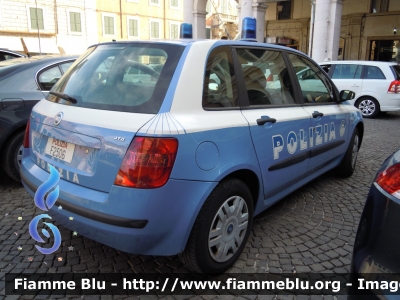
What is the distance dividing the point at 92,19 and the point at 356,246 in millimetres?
34570

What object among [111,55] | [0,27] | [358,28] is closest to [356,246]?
[111,55]

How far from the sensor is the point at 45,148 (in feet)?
8.39

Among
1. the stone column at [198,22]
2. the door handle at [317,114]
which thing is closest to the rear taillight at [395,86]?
the door handle at [317,114]

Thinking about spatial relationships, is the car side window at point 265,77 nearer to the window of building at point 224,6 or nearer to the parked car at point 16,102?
the parked car at point 16,102

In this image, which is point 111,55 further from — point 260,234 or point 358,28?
point 358,28

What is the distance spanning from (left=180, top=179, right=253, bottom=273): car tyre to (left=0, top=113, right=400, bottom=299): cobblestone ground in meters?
0.19

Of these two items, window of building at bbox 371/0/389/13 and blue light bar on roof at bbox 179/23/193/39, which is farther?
window of building at bbox 371/0/389/13

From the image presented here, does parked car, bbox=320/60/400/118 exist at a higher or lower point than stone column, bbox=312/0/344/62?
lower

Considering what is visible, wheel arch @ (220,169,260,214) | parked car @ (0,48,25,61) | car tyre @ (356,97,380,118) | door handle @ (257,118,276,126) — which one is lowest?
car tyre @ (356,97,380,118)

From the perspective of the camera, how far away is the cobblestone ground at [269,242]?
107 inches

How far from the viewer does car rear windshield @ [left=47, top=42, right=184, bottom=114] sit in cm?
228

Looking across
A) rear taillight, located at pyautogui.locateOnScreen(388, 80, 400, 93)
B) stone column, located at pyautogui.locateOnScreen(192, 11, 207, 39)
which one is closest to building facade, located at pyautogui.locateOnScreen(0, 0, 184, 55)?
stone column, located at pyautogui.locateOnScreen(192, 11, 207, 39)

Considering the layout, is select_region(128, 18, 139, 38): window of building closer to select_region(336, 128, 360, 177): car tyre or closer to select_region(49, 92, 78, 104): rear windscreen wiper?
select_region(336, 128, 360, 177): car tyre

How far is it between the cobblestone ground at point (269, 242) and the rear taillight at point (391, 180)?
3.67 feet
